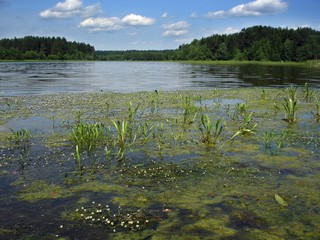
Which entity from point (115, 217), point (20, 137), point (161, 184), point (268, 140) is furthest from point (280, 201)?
point (20, 137)

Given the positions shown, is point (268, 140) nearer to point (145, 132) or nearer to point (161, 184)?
point (145, 132)

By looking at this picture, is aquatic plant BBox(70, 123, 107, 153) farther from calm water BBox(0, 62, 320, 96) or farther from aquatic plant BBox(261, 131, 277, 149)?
calm water BBox(0, 62, 320, 96)

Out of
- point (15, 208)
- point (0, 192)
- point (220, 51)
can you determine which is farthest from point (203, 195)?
point (220, 51)

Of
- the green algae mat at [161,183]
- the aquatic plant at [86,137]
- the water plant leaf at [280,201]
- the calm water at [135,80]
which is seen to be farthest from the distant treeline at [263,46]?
the water plant leaf at [280,201]

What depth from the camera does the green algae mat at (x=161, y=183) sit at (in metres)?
6.23

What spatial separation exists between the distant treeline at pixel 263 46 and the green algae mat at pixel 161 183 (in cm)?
13917

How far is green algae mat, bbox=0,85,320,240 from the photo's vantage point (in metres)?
6.23

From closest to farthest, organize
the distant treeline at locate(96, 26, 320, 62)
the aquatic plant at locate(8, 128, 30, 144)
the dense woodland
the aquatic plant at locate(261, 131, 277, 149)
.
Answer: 1. the aquatic plant at locate(261, 131, 277, 149)
2. the aquatic plant at locate(8, 128, 30, 144)
3. the distant treeline at locate(96, 26, 320, 62)
4. the dense woodland

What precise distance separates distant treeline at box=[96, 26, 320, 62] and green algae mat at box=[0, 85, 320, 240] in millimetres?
139171

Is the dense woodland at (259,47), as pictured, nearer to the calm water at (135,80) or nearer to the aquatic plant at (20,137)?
the calm water at (135,80)

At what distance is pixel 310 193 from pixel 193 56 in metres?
191

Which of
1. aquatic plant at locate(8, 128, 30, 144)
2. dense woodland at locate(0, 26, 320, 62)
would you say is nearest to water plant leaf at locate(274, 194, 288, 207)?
aquatic plant at locate(8, 128, 30, 144)

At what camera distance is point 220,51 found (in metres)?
174

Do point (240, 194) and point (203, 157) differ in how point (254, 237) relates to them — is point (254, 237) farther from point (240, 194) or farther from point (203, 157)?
point (203, 157)
